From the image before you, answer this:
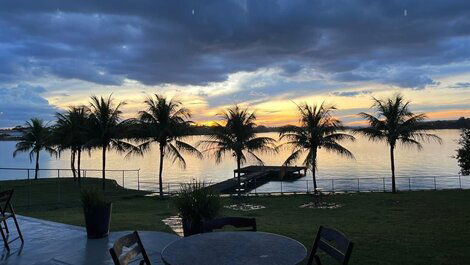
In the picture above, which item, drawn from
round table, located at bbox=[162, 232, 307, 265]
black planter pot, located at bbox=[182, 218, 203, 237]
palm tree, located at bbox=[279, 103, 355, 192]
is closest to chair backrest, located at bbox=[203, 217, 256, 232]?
round table, located at bbox=[162, 232, 307, 265]

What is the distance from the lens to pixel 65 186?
3319cm

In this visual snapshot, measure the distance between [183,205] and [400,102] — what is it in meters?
30.4

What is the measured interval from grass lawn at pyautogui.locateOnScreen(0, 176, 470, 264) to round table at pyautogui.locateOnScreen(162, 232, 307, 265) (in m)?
4.30

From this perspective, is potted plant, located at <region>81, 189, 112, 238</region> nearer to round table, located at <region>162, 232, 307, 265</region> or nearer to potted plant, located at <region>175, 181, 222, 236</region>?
potted plant, located at <region>175, 181, 222, 236</region>

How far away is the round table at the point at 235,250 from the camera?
3.67 m

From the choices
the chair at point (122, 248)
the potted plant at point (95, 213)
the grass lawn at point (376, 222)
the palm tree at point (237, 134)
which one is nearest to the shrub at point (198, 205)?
the potted plant at point (95, 213)

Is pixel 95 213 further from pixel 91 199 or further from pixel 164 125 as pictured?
pixel 164 125

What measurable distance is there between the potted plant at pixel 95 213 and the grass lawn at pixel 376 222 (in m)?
2.64

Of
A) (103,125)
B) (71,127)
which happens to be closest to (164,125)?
(103,125)

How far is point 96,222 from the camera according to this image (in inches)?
323

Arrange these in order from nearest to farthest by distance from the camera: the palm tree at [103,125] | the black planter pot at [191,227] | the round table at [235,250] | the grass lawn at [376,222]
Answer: the round table at [235,250]
the black planter pot at [191,227]
the grass lawn at [376,222]
the palm tree at [103,125]

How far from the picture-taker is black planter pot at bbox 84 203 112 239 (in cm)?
820

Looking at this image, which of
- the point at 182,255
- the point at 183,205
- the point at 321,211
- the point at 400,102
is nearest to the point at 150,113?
the point at 321,211

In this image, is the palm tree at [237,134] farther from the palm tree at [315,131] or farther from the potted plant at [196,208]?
the potted plant at [196,208]
